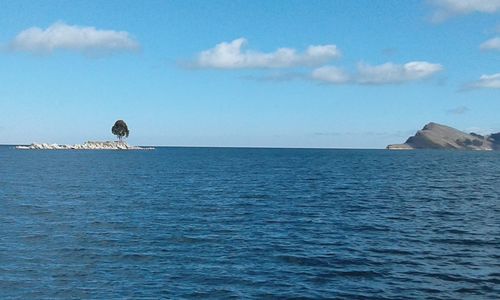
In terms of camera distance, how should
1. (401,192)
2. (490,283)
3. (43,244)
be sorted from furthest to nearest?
(401,192), (43,244), (490,283)

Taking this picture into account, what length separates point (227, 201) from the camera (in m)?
59.9

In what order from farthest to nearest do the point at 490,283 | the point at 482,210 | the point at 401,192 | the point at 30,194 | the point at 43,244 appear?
1. the point at 401,192
2. the point at 30,194
3. the point at 482,210
4. the point at 43,244
5. the point at 490,283

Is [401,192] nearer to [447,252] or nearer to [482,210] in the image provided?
[482,210]

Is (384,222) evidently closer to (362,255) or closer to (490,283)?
(362,255)

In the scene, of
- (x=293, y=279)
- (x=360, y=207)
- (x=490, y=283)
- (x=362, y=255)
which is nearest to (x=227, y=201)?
(x=360, y=207)

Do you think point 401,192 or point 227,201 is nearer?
point 227,201

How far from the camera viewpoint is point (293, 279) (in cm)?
2623

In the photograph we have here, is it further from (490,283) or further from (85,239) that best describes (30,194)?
(490,283)

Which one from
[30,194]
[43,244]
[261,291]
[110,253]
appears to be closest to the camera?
[261,291]

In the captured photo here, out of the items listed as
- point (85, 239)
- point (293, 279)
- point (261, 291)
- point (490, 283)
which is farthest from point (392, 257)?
point (85, 239)

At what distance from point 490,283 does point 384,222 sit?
18901 millimetres

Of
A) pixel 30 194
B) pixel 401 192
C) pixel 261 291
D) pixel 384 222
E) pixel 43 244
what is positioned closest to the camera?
pixel 261 291

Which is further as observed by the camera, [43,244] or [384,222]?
[384,222]

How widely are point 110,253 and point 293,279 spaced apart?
13.4 m
